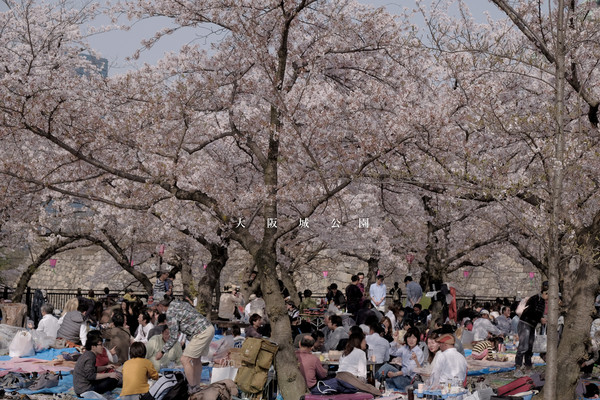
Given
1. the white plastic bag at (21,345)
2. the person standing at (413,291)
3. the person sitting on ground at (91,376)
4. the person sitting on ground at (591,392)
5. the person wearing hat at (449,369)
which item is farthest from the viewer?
the person standing at (413,291)

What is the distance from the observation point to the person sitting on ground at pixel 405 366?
1214cm

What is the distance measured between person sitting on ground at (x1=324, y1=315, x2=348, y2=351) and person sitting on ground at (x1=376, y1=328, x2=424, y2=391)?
1655 mm

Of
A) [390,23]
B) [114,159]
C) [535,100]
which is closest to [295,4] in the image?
[390,23]

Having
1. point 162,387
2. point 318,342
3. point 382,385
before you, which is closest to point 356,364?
point 382,385

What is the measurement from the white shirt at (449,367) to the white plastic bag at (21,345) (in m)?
7.62

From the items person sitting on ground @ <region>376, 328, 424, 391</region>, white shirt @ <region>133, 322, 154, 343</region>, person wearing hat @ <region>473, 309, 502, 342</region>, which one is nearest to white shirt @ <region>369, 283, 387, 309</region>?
person wearing hat @ <region>473, 309, 502, 342</region>

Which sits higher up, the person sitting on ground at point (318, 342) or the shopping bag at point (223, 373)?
the person sitting on ground at point (318, 342)

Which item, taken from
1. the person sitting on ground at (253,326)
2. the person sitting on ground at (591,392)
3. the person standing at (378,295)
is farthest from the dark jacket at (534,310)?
the person sitting on ground at (253,326)

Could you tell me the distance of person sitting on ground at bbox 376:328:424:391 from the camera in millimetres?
12141

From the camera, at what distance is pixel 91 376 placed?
35.0 ft

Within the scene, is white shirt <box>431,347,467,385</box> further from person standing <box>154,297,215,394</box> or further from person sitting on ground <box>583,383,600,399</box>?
person standing <box>154,297,215,394</box>

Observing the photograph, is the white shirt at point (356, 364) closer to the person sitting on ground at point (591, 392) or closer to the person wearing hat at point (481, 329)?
the person sitting on ground at point (591, 392)

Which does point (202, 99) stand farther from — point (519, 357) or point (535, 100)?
point (535, 100)

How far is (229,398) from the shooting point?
30.4 ft
